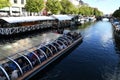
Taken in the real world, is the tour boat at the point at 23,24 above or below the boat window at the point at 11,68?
above

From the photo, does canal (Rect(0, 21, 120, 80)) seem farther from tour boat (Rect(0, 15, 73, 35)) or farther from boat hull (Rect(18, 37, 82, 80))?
tour boat (Rect(0, 15, 73, 35))

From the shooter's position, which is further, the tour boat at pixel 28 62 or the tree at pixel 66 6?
the tree at pixel 66 6

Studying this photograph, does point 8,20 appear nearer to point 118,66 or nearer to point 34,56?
point 34,56

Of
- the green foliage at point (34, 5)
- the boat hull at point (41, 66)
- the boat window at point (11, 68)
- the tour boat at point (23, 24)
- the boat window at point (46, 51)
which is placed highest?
the green foliage at point (34, 5)

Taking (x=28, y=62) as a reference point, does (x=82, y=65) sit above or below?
below

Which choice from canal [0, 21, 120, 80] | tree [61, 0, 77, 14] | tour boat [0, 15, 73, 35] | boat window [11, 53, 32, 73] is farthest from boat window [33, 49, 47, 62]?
tree [61, 0, 77, 14]

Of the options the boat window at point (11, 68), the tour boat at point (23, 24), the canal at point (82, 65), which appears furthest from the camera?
the tour boat at point (23, 24)

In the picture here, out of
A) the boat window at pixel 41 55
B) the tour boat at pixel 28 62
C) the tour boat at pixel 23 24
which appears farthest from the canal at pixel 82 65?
the tour boat at pixel 23 24

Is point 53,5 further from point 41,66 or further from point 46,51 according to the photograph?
point 41,66

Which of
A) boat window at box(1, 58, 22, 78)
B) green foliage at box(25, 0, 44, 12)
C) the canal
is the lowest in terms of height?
the canal

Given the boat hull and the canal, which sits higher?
the boat hull

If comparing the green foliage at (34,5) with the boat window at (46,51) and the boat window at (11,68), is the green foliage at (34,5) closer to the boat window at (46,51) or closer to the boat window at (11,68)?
the boat window at (46,51)

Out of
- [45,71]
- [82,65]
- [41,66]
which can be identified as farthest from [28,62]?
[82,65]

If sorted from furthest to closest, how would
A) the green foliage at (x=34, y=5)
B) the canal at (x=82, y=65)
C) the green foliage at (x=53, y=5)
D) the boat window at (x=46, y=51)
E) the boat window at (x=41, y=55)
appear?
the green foliage at (x=53, y=5), the green foliage at (x=34, y=5), the boat window at (x=46, y=51), the boat window at (x=41, y=55), the canal at (x=82, y=65)
